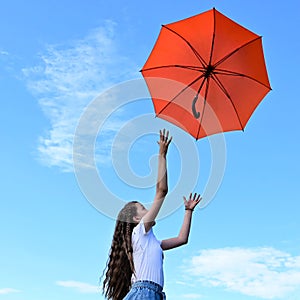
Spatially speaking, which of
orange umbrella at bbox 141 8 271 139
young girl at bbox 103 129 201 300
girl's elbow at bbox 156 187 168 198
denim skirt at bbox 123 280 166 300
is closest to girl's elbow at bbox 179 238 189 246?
young girl at bbox 103 129 201 300

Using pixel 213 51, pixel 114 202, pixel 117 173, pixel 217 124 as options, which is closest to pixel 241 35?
pixel 213 51

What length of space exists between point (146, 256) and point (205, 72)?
409 centimetres

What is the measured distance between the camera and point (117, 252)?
631cm

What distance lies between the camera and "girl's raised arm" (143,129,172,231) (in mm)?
5812

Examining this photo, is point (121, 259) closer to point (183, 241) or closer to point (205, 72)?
point (183, 241)

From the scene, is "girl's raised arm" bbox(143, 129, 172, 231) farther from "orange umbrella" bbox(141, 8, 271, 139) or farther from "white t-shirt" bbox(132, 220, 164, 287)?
"orange umbrella" bbox(141, 8, 271, 139)

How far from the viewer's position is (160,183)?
229 inches

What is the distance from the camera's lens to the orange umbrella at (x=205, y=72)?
357 inches

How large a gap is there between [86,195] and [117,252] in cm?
83

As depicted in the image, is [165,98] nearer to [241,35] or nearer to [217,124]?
[217,124]

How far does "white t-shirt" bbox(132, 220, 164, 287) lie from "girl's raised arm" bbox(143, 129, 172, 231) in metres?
0.13

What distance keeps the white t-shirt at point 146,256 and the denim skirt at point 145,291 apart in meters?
0.05

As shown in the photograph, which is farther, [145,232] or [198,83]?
[198,83]

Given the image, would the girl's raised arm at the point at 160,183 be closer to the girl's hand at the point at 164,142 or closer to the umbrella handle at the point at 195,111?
the girl's hand at the point at 164,142
